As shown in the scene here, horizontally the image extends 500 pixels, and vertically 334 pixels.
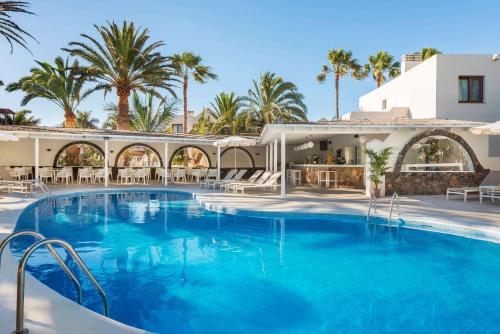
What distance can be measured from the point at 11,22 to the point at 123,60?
9.45 meters

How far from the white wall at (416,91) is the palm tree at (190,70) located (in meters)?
14.3

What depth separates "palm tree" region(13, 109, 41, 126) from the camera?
29.0 metres

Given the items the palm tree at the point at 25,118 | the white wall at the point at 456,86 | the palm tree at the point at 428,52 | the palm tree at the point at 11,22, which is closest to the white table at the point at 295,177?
the white wall at the point at 456,86

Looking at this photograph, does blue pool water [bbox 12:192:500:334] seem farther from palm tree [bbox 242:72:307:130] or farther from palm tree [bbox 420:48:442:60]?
palm tree [bbox 420:48:442:60]

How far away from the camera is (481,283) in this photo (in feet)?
18.3

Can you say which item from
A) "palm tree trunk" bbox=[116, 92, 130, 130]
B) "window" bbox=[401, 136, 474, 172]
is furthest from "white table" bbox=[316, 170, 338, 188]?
"palm tree trunk" bbox=[116, 92, 130, 130]

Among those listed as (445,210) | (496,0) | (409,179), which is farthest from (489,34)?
(445,210)

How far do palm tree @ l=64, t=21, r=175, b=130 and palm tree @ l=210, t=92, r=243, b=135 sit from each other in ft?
21.2

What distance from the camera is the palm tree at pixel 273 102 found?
27.9 metres

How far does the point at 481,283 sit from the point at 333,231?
147 inches

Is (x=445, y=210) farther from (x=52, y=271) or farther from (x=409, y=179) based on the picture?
(x=52, y=271)

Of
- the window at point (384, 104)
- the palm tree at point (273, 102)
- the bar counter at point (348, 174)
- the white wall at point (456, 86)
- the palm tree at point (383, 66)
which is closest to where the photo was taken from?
the bar counter at point (348, 174)

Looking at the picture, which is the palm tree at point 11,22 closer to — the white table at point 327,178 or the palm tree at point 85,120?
the white table at point 327,178

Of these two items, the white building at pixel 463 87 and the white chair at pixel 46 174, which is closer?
the white building at pixel 463 87
